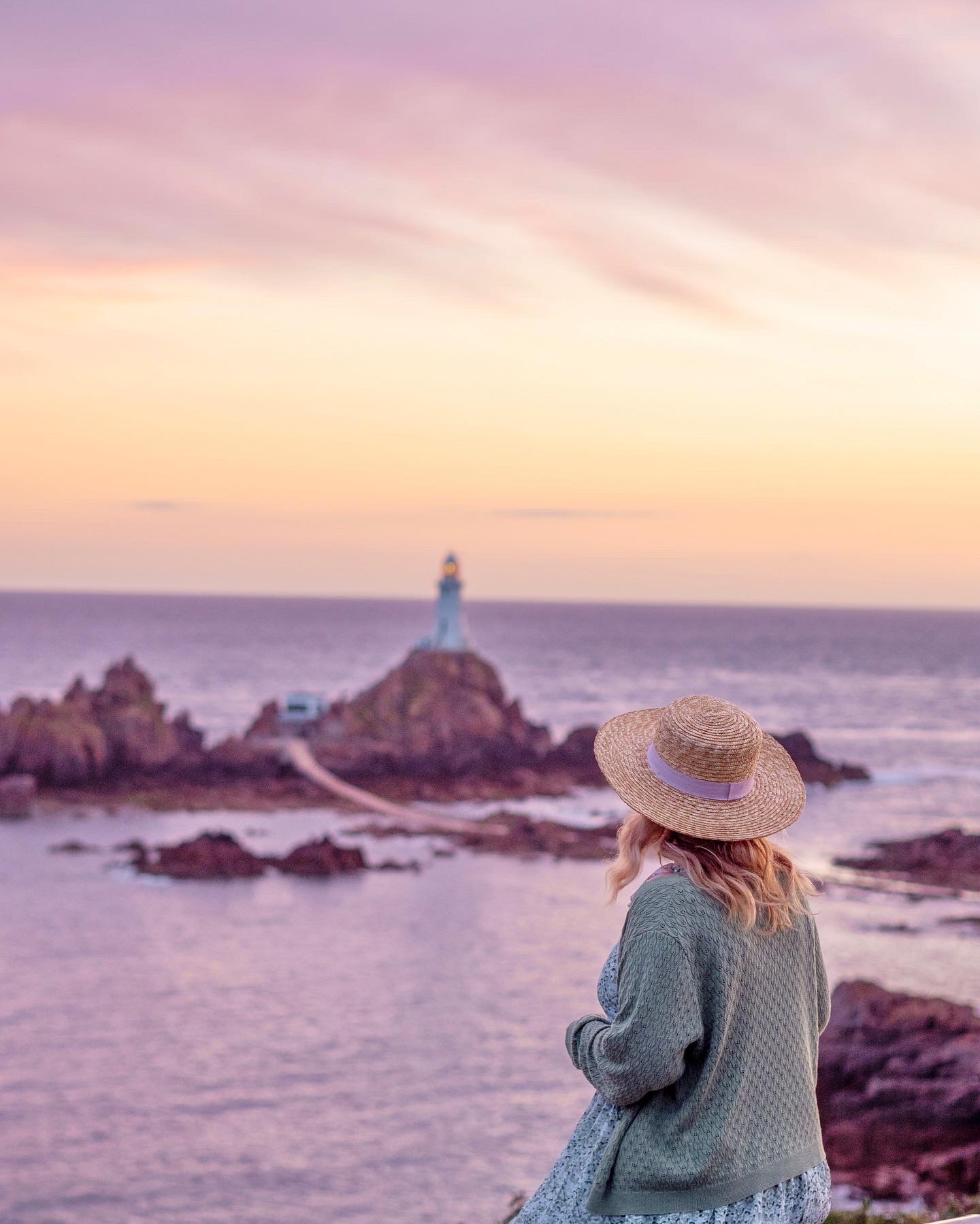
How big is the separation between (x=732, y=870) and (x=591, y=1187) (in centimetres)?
72

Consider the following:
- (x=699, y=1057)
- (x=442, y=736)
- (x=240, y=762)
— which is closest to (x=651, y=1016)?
(x=699, y=1057)

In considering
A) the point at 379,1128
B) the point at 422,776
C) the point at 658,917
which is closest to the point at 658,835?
the point at 658,917

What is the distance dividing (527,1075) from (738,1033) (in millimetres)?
15349

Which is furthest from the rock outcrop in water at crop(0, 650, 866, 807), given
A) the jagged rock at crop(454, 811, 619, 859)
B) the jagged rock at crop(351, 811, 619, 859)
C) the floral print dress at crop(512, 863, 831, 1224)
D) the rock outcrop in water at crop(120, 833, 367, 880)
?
the floral print dress at crop(512, 863, 831, 1224)

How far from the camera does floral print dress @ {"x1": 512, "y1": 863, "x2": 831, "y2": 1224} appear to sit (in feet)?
8.70

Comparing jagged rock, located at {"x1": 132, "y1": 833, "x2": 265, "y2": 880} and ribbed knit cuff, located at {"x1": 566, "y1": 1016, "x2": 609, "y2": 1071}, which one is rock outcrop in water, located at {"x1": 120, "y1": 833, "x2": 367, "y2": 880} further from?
ribbed knit cuff, located at {"x1": 566, "y1": 1016, "x2": 609, "y2": 1071}

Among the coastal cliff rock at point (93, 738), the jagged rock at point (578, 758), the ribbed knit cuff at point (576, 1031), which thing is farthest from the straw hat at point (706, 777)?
the jagged rock at point (578, 758)

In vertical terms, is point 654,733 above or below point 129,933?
above

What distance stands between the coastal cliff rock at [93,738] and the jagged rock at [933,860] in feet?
71.9

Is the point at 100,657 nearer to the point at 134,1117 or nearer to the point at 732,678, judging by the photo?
the point at 732,678

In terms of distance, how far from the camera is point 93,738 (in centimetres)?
4266

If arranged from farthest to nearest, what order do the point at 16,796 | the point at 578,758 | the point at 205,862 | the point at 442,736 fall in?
the point at 442,736 < the point at 578,758 < the point at 16,796 < the point at 205,862

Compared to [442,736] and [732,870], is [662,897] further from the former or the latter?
[442,736]

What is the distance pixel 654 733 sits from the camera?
296cm
